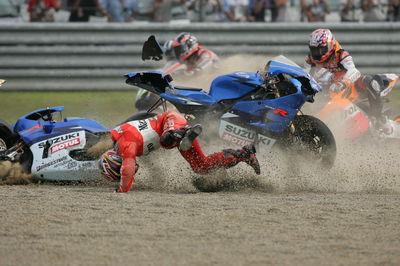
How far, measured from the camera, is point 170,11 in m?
13.7

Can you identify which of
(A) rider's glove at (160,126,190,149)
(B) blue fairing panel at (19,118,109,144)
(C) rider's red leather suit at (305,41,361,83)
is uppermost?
(A) rider's glove at (160,126,190,149)

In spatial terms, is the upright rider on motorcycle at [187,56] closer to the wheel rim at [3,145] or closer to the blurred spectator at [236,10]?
the blurred spectator at [236,10]

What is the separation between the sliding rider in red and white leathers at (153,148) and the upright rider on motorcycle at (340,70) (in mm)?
3233

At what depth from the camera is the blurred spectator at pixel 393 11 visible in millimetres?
14218

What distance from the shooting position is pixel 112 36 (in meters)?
13.8

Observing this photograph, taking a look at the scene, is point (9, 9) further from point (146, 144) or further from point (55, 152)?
point (146, 144)

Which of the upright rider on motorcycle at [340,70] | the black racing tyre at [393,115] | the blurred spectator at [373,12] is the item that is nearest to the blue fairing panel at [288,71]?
the upright rider on motorcycle at [340,70]

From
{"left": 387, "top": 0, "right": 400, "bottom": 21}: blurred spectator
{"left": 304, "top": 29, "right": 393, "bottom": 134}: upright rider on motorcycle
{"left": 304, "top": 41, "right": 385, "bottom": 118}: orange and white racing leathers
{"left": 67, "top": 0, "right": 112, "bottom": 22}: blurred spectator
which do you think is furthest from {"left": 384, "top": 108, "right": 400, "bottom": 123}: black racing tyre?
{"left": 67, "top": 0, "right": 112, "bottom": 22}: blurred spectator

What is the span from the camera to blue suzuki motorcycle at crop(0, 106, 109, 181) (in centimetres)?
687

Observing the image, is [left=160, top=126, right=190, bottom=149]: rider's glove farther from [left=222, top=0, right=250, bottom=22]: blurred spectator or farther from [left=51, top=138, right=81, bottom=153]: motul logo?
[left=222, top=0, right=250, bottom=22]: blurred spectator

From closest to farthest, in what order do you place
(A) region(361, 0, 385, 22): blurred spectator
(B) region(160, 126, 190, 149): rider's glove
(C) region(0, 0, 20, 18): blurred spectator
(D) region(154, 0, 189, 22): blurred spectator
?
1. (B) region(160, 126, 190, 149): rider's glove
2. (C) region(0, 0, 20, 18): blurred spectator
3. (D) region(154, 0, 189, 22): blurred spectator
4. (A) region(361, 0, 385, 22): blurred spectator

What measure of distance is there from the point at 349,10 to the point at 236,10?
7.92 ft

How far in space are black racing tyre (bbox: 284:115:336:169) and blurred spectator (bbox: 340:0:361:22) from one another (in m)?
7.57

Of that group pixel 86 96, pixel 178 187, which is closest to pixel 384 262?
pixel 178 187
